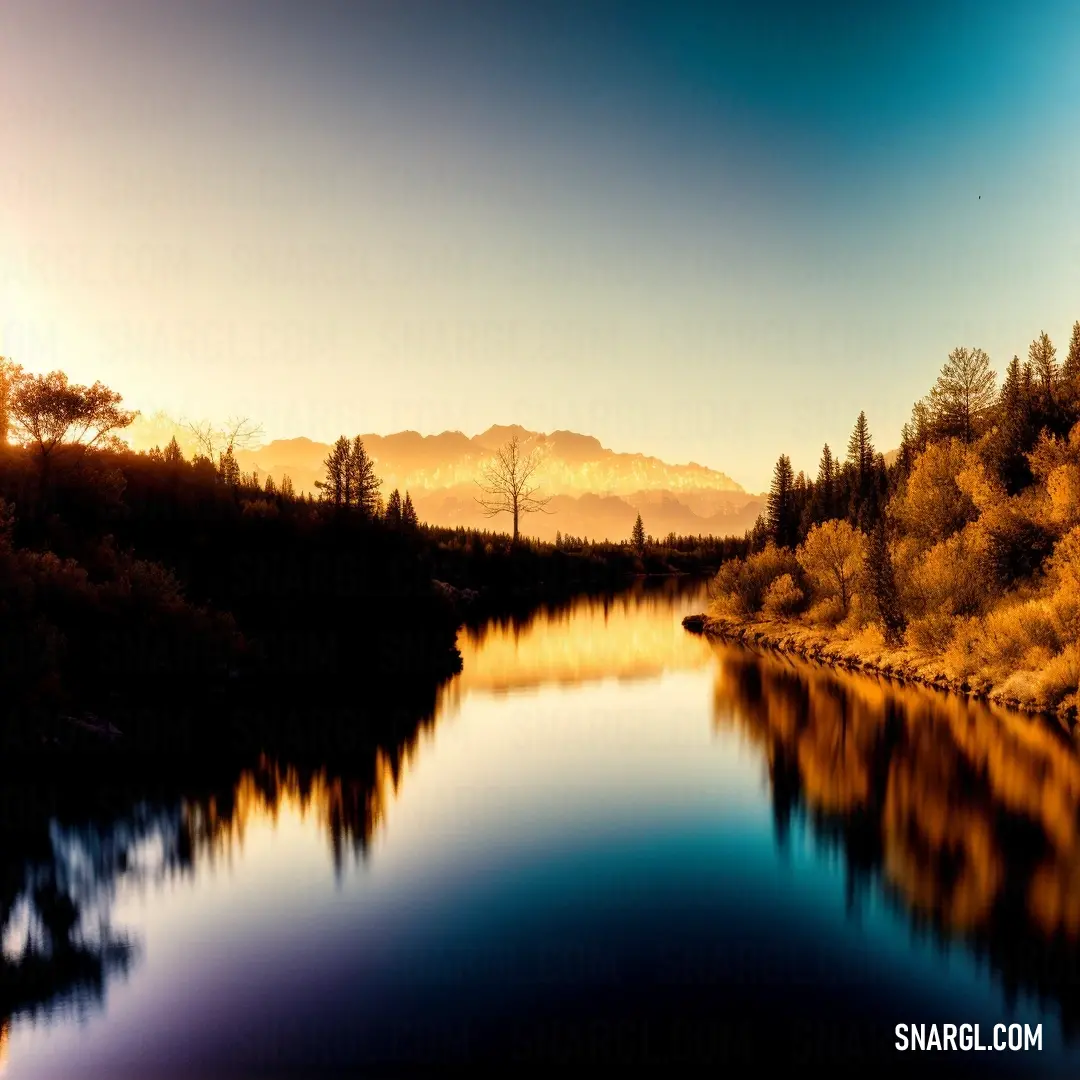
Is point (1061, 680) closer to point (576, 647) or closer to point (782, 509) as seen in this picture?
point (576, 647)

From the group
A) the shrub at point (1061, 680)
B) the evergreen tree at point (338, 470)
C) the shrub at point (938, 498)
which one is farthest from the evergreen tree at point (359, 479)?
the shrub at point (1061, 680)

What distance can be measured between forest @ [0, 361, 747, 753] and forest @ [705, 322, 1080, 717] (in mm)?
26159

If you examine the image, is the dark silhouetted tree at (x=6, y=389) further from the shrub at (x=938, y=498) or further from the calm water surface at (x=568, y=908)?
the shrub at (x=938, y=498)

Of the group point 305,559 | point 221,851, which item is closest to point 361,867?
point 221,851

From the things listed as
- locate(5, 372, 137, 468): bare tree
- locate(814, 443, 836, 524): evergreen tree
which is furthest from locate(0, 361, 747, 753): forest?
locate(814, 443, 836, 524): evergreen tree

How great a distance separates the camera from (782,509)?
3917 inches

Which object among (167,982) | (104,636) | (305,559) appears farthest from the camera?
(305,559)

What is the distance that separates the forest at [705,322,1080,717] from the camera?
38.8 metres

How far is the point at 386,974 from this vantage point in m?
16.3

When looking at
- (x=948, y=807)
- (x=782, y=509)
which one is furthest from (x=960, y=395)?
(x=948, y=807)

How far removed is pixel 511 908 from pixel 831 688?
3047 cm

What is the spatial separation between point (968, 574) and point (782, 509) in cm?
5311

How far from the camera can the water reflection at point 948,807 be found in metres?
17.6

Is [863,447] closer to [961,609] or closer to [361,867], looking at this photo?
[961,609]
